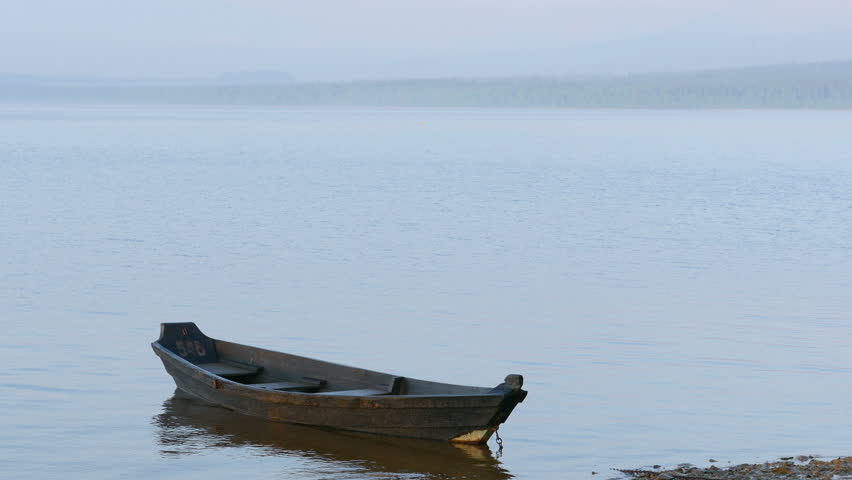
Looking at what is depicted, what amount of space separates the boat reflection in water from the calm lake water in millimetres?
48

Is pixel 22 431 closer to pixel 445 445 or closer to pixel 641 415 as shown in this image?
pixel 445 445

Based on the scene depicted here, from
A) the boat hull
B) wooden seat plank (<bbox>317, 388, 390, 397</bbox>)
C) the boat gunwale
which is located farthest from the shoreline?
wooden seat plank (<bbox>317, 388, 390, 397</bbox>)

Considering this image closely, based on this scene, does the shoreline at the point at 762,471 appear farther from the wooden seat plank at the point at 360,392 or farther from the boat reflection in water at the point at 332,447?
the wooden seat plank at the point at 360,392

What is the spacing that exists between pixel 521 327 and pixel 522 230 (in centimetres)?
2182

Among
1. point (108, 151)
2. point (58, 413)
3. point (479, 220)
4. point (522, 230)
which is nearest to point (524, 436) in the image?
point (58, 413)

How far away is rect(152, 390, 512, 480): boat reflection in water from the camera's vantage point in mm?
15938

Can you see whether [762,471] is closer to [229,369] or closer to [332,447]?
[332,447]

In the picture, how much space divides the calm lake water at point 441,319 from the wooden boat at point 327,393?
0.31 m

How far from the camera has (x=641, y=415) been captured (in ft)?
61.9

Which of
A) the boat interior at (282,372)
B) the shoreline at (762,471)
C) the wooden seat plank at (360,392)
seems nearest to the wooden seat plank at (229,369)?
the boat interior at (282,372)

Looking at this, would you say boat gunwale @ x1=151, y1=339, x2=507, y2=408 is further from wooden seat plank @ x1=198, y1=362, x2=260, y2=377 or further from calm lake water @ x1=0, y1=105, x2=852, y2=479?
calm lake water @ x1=0, y1=105, x2=852, y2=479

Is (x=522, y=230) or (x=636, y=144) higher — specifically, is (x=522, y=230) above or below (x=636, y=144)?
below

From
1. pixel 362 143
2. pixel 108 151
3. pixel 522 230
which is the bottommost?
pixel 522 230

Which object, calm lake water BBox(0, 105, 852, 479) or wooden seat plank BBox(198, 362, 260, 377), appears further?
wooden seat plank BBox(198, 362, 260, 377)
